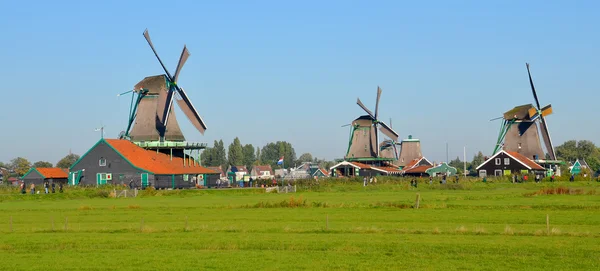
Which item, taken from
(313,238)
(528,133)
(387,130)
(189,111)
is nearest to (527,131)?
(528,133)

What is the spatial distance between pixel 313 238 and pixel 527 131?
8571cm

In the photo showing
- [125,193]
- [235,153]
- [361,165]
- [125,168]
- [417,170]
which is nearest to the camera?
[125,193]

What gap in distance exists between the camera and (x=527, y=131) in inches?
4259

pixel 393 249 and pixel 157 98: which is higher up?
pixel 157 98

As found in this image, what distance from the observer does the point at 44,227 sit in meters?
34.2

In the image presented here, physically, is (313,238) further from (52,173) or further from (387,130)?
(387,130)

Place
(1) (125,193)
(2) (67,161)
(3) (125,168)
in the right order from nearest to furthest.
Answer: (1) (125,193), (3) (125,168), (2) (67,161)

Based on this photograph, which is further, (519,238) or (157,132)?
(157,132)

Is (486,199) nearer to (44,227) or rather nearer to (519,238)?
(519,238)

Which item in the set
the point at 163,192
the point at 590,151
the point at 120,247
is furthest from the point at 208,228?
the point at 590,151

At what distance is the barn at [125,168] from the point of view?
7756cm

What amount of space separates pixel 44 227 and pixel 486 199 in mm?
28283

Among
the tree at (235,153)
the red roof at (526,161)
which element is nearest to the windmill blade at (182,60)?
the red roof at (526,161)

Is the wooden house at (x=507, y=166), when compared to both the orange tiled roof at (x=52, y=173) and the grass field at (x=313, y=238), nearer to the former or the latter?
the orange tiled roof at (x=52, y=173)
